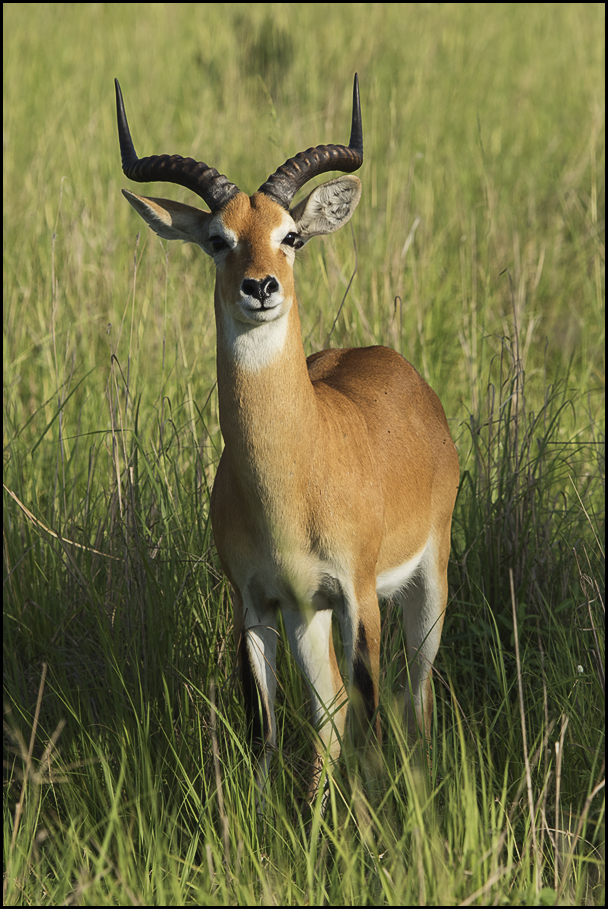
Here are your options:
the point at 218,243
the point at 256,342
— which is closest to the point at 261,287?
the point at 256,342

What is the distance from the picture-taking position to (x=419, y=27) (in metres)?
9.91

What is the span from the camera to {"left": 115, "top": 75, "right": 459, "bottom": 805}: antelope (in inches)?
112

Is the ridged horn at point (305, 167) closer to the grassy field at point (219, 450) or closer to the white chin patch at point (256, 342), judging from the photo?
the white chin patch at point (256, 342)

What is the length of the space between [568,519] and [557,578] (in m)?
0.36

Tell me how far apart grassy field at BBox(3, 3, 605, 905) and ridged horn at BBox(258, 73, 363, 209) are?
0.84 m

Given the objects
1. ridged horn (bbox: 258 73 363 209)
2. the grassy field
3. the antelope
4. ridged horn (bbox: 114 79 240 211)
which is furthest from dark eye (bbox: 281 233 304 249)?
the grassy field

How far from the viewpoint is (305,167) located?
3000mm

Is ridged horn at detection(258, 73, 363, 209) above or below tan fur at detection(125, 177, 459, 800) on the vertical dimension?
above

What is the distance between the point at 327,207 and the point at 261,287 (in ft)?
2.46

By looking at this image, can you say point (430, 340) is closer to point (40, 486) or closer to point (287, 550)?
point (40, 486)

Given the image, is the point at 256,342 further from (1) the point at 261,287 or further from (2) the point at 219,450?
(2) the point at 219,450

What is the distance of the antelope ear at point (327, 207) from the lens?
3143 millimetres

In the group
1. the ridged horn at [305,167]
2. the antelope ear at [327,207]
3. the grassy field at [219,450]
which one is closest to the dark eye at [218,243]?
the ridged horn at [305,167]

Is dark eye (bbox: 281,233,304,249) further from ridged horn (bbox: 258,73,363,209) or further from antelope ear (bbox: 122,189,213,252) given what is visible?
antelope ear (bbox: 122,189,213,252)
